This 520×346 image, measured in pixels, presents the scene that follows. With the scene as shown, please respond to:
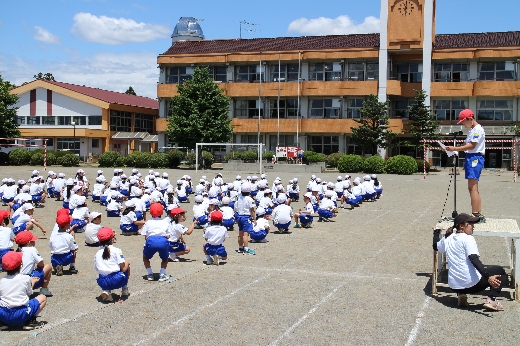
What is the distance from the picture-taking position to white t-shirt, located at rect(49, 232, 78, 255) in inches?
431

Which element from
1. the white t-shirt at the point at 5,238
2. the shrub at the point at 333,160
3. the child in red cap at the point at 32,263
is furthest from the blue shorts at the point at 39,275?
the shrub at the point at 333,160

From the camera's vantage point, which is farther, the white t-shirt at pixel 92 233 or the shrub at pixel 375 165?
the shrub at pixel 375 165

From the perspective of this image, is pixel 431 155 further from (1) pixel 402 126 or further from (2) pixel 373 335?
(2) pixel 373 335

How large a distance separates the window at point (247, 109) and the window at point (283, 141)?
2.54 meters

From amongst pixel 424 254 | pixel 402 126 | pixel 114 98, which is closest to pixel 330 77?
pixel 402 126

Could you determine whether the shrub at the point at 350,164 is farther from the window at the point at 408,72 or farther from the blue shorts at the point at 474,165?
the blue shorts at the point at 474,165

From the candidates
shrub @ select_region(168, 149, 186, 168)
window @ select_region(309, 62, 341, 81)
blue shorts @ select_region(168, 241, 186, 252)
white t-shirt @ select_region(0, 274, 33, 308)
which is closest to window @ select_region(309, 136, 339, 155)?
window @ select_region(309, 62, 341, 81)

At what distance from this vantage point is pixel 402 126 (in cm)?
5181

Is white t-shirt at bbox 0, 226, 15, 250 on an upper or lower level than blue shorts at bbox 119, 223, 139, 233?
upper

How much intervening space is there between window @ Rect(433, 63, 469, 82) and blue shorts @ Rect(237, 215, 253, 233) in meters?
41.9

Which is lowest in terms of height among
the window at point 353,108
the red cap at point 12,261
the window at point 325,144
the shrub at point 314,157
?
the red cap at point 12,261

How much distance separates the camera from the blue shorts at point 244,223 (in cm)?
1425

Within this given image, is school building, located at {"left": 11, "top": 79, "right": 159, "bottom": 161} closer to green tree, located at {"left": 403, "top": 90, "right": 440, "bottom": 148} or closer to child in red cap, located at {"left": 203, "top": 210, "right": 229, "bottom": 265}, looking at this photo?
green tree, located at {"left": 403, "top": 90, "right": 440, "bottom": 148}

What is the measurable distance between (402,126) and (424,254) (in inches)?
1571
